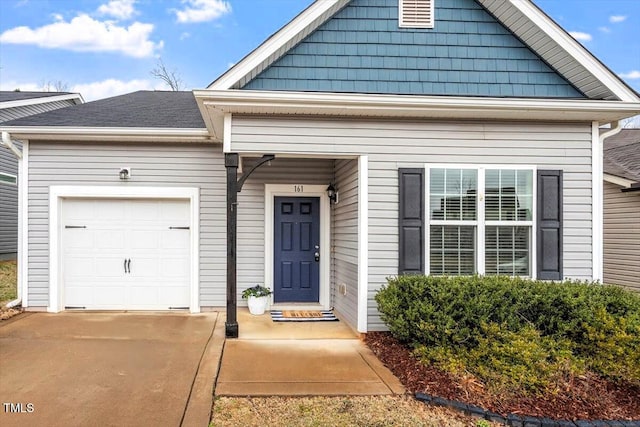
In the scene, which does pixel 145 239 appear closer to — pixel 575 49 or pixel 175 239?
pixel 175 239

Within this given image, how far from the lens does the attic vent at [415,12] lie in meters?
5.55

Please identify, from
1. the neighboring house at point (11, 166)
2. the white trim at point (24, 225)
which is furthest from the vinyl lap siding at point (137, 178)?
the neighboring house at point (11, 166)

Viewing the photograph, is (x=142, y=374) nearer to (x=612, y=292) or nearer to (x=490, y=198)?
(x=490, y=198)

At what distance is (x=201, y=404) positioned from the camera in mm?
3395

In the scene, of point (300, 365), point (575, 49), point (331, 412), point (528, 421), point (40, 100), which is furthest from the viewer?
point (40, 100)

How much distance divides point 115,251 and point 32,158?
1.97 meters

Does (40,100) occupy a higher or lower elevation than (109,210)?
higher

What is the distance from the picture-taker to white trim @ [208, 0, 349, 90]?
16.6 feet

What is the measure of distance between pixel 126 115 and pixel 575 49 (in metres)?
6.88

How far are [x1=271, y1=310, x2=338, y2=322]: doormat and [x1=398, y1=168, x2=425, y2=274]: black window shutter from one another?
166 centimetres

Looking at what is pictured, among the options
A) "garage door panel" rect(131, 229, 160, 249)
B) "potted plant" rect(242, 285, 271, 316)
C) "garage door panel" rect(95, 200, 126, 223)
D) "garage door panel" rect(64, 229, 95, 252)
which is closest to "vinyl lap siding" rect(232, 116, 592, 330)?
"potted plant" rect(242, 285, 271, 316)

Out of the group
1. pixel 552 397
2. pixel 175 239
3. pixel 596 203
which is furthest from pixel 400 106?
pixel 175 239

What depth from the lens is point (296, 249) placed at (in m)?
7.17

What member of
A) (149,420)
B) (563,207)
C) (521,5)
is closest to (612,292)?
(563,207)
